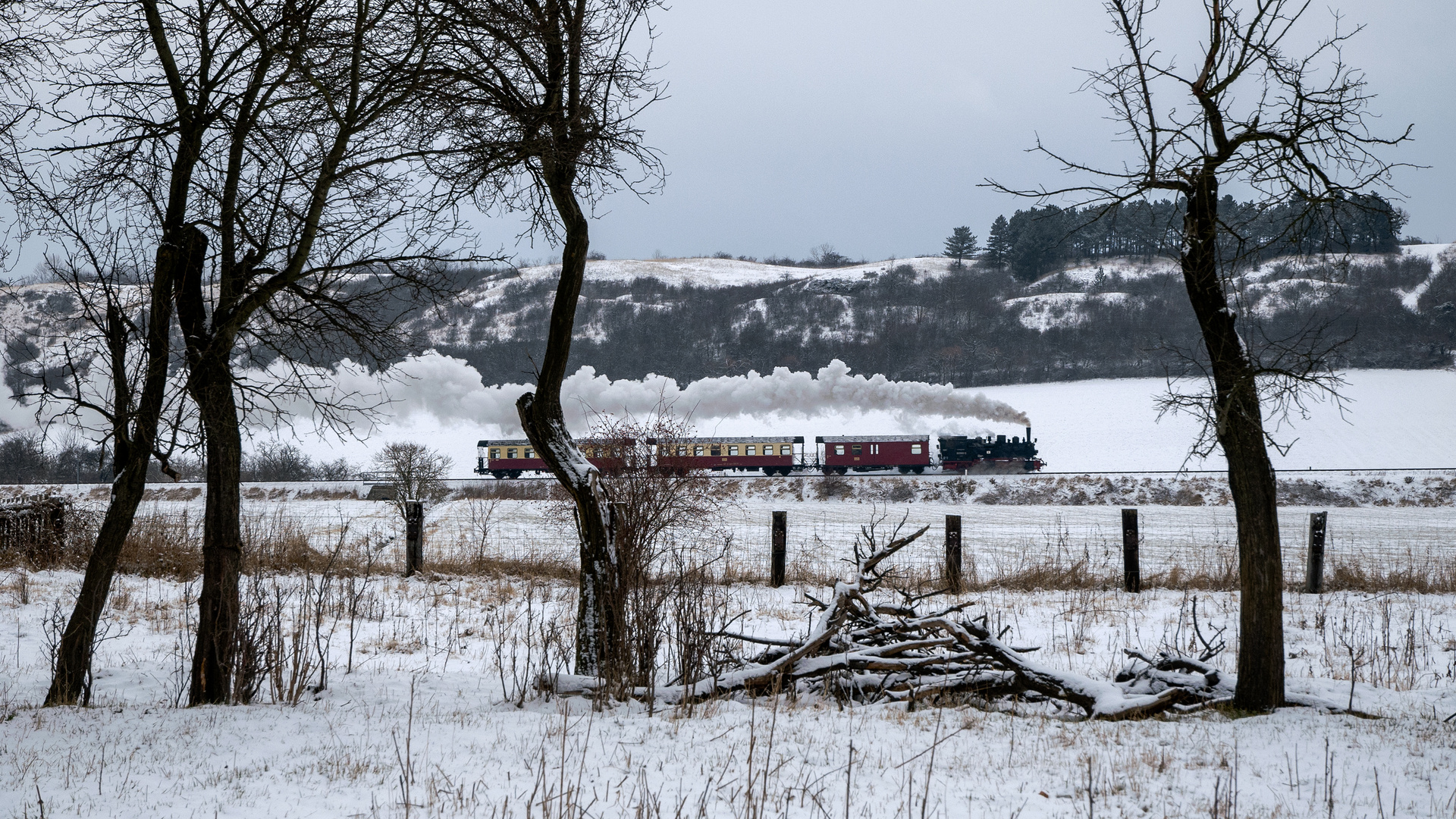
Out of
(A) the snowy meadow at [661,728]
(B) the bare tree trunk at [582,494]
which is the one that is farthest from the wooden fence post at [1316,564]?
(B) the bare tree trunk at [582,494]

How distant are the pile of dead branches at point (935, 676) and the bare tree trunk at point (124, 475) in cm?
287

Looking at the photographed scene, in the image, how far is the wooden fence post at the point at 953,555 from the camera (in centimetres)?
1075

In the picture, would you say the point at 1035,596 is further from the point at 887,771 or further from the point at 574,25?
the point at 574,25

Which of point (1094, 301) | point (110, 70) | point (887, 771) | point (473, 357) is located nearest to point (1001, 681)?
point (887, 771)

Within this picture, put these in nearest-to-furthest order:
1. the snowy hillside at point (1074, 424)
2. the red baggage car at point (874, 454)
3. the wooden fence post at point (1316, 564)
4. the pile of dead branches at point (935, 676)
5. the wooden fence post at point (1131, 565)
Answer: the pile of dead branches at point (935, 676), the wooden fence post at point (1316, 564), the wooden fence post at point (1131, 565), the red baggage car at point (874, 454), the snowy hillside at point (1074, 424)

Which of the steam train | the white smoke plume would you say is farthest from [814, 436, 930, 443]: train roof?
the white smoke plume

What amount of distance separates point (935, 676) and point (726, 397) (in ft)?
130

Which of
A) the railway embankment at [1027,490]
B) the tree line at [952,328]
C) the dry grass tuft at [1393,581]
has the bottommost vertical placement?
the railway embankment at [1027,490]

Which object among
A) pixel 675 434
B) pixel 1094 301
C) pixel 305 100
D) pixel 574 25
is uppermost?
pixel 1094 301

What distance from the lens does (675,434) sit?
19531 mm

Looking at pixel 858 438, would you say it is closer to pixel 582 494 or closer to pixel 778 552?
pixel 778 552

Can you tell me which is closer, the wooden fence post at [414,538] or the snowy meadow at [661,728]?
the snowy meadow at [661,728]

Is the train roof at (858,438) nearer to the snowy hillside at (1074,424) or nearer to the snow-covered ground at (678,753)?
the snowy hillside at (1074,424)

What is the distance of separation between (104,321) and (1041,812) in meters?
6.06
